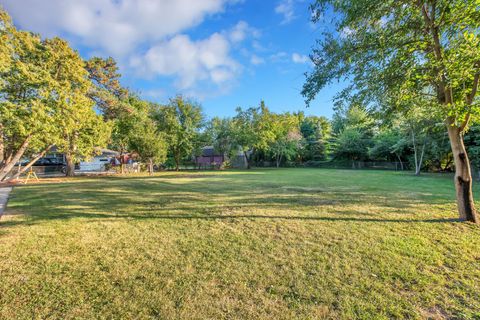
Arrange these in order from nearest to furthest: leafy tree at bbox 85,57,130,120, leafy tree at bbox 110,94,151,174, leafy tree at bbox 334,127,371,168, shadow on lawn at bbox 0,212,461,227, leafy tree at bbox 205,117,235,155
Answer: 1. shadow on lawn at bbox 0,212,461,227
2. leafy tree at bbox 85,57,130,120
3. leafy tree at bbox 110,94,151,174
4. leafy tree at bbox 334,127,371,168
5. leafy tree at bbox 205,117,235,155

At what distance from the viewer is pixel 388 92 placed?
15.5 ft

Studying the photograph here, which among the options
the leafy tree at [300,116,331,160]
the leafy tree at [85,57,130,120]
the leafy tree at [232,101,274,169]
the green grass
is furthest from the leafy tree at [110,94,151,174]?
the leafy tree at [300,116,331,160]

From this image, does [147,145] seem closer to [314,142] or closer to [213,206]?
[213,206]

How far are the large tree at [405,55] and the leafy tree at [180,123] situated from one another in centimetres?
2048

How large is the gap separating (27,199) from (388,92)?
36.9ft

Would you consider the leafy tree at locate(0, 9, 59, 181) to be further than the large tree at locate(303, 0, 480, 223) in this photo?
No

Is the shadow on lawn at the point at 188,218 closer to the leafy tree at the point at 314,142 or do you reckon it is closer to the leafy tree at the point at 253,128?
the leafy tree at the point at 253,128

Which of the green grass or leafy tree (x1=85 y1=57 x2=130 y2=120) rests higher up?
leafy tree (x1=85 y1=57 x2=130 y2=120)

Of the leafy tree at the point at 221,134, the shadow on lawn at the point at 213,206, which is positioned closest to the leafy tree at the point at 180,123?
the leafy tree at the point at 221,134

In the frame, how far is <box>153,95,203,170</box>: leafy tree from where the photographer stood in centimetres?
2352

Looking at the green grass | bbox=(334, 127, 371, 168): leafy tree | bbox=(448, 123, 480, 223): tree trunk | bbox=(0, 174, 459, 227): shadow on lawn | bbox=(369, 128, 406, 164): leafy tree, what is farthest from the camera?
bbox=(334, 127, 371, 168): leafy tree

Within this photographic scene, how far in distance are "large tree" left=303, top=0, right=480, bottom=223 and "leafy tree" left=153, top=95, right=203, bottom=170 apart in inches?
806

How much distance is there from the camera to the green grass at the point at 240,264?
2.29m

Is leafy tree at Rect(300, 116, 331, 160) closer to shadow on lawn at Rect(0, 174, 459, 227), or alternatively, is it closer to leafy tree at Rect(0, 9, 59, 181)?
shadow on lawn at Rect(0, 174, 459, 227)
